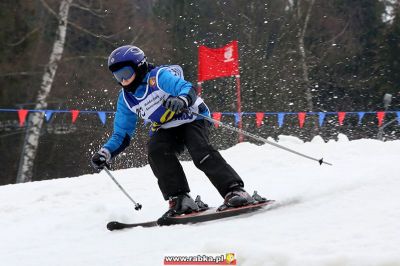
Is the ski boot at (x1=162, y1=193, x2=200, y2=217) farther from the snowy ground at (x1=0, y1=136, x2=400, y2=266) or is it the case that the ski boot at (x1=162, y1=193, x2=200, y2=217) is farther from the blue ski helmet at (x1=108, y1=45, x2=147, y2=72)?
the blue ski helmet at (x1=108, y1=45, x2=147, y2=72)

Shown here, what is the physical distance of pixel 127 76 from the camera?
466 cm

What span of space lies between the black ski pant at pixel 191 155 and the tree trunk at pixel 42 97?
38.8ft

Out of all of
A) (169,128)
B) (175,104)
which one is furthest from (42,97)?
(175,104)

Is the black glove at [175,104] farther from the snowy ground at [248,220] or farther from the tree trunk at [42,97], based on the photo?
the tree trunk at [42,97]

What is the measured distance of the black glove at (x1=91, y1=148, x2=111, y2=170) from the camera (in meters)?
4.93

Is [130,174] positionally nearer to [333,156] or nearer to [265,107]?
[333,156]

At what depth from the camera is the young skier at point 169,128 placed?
14.9ft

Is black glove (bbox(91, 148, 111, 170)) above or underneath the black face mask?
underneath

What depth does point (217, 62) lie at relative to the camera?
1234 cm

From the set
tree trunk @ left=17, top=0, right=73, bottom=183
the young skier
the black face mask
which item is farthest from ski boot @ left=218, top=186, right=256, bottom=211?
tree trunk @ left=17, top=0, right=73, bottom=183

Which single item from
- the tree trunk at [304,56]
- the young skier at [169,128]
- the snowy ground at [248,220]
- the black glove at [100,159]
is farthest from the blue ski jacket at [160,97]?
the tree trunk at [304,56]

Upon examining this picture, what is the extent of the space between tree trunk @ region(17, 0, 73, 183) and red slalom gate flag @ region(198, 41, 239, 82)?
521cm

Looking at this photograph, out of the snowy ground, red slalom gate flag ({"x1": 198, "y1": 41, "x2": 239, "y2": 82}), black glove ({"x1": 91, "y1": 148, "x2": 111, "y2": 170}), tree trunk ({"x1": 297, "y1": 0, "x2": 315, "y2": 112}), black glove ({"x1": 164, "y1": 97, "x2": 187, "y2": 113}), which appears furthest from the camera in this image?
tree trunk ({"x1": 297, "y1": 0, "x2": 315, "y2": 112})

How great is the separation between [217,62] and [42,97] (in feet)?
18.9
